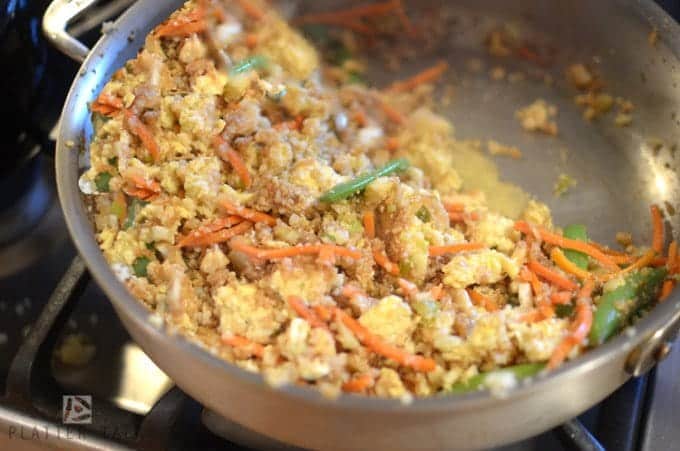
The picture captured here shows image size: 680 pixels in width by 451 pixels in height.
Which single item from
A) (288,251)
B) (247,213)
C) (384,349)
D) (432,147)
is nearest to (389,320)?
(384,349)

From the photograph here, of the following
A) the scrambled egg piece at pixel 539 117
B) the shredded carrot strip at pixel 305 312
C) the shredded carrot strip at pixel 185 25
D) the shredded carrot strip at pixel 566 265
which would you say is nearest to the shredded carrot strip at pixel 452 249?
the shredded carrot strip at pixel 566 265

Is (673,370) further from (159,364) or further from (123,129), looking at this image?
(123,129)

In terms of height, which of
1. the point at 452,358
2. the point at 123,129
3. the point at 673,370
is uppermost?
the point at 123,129

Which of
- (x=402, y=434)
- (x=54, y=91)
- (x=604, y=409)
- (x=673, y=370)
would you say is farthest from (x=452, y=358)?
(x=54, y=91)

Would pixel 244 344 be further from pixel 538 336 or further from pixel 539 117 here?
pixel 539 117

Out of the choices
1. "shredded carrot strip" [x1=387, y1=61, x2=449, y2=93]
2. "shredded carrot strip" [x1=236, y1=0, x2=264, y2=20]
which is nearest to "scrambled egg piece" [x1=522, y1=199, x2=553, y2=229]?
"shredded carrot strip" [x1=387, y1=61, x2=449, y2=93]
